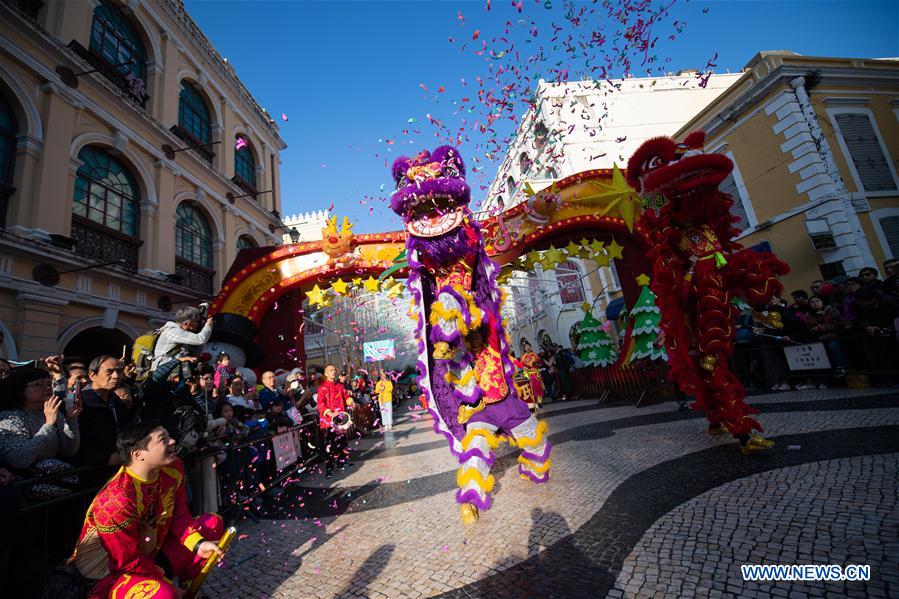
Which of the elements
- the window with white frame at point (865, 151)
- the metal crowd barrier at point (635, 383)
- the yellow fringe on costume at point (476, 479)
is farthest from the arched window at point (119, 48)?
the window with white frame at point (865, 151)

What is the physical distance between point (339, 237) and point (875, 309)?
8.01 metres

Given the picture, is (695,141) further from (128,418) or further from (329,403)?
(329,403)

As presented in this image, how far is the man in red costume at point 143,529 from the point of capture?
1.61 metres

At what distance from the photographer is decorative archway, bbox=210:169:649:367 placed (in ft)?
23.1

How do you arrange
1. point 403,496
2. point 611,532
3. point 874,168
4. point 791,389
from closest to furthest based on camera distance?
point 611,532 < point 403,496 < point 791,389 < point 874,168

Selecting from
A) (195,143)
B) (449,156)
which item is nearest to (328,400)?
(449,156)

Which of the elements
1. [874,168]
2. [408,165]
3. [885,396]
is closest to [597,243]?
[885,396]

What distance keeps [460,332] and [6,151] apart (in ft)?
35.4

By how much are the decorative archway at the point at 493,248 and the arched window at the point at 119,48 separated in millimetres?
7642

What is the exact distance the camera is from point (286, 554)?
2.80 metres

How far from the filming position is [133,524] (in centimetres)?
174

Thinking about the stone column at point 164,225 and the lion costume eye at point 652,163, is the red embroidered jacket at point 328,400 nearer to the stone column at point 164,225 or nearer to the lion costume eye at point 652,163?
the lion costume eye at point 652,163

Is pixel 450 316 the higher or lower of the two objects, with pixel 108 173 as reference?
lower

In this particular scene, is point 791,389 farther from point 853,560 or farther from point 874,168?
point 874,168
